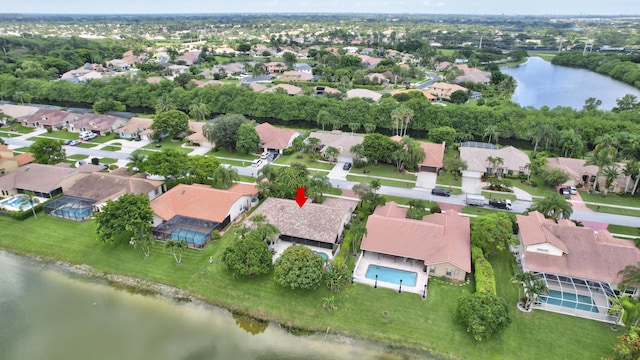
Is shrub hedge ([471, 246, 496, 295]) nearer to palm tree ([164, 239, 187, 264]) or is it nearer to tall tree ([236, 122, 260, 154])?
palm tree ([164, 239, 187, 264])

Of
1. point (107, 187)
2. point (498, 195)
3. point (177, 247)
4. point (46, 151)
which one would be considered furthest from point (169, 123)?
point (498, 195)

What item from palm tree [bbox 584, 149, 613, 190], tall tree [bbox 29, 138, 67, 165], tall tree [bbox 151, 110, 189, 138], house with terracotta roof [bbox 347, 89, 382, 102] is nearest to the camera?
palm tree [bbox 584, 149, 613, 190]

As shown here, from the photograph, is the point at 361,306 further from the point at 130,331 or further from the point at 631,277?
the point at 631,277

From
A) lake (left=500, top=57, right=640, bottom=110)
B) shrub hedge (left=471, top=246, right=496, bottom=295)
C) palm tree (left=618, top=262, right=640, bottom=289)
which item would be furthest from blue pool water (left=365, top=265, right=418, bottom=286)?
lake (left=500, top=57, right=640, bottom=110)

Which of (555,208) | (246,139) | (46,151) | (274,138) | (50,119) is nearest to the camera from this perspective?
(555,208)

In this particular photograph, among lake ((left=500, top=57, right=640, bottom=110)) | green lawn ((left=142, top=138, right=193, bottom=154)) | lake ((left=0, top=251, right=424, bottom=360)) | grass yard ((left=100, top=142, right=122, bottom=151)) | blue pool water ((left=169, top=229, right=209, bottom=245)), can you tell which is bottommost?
lake ((left=500, top=57, right=640, bottom=110))

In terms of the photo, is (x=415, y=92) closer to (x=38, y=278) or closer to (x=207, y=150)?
(x=207, y=150)

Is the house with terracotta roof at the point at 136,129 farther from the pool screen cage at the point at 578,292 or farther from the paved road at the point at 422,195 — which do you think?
the pool screen cage at the point at 578,292
